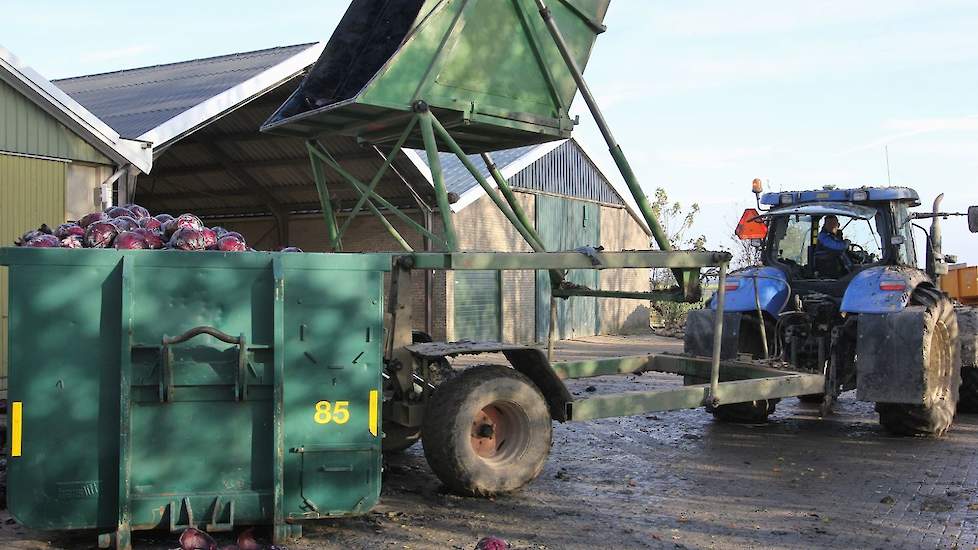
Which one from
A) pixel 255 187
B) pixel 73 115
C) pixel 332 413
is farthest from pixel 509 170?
pixel 332 413

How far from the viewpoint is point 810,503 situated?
6695mm

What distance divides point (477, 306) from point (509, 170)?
2979 millimetres

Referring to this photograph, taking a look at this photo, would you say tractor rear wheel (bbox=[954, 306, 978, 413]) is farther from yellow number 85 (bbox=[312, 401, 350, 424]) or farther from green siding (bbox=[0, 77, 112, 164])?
green siding (bbox=[0, 77, 112, 164])

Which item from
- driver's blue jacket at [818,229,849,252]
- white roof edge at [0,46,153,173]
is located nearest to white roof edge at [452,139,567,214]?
white roof edge at [0,46,153,173]

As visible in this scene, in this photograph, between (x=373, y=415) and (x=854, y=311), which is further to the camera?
(x=854, y=311)

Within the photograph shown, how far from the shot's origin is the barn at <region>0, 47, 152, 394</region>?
11.3 m

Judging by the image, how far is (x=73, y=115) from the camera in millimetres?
11688

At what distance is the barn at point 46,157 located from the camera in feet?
37.1

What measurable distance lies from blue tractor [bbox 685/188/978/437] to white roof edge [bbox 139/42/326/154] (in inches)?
278

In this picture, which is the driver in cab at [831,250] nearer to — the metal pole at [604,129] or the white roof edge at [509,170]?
the metal pole at [604,129]

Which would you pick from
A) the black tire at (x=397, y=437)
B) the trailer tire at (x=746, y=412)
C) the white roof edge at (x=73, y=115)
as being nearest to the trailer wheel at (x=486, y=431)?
the black tire at (x=397, y=437)

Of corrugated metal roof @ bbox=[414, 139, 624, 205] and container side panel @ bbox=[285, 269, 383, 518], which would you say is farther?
corrugated metal roof @ bbox=[414, 139, 624, 205]

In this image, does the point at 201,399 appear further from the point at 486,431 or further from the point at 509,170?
the point at 509,170

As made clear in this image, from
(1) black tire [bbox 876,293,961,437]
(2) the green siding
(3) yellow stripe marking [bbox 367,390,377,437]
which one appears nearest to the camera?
(3) yellow stripe marking [bbox 367,390,377,437]
